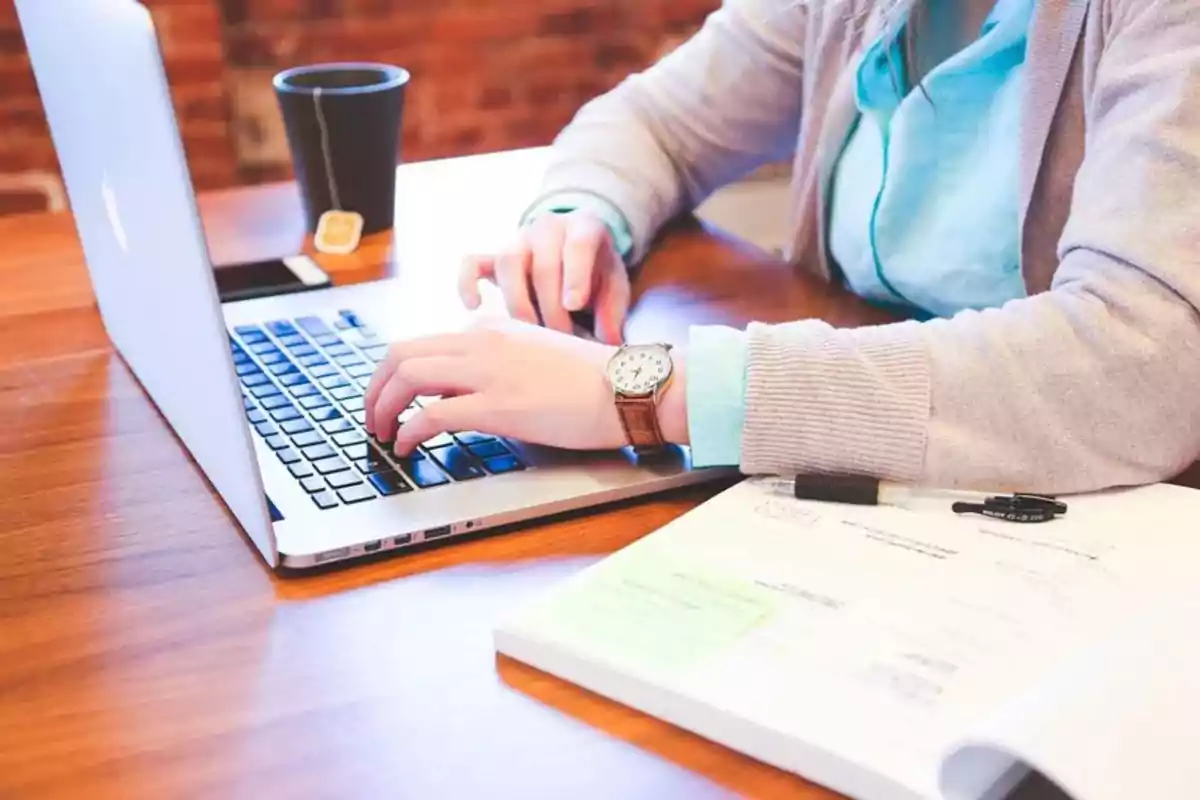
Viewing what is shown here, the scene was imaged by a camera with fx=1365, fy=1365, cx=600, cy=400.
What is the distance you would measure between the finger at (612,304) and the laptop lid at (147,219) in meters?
0.31

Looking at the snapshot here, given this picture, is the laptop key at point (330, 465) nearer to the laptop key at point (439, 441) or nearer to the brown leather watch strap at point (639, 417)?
the laptop key at point (439, 441)

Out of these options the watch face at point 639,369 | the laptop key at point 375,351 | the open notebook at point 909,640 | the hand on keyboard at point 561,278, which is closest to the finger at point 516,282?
the hand on keyboard at point 561,278

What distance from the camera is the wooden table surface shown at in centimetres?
53

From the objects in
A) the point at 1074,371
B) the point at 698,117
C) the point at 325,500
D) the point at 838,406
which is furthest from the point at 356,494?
the point at 698,117

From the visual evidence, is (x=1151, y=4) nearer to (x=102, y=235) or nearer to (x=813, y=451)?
(x=813, y=451)

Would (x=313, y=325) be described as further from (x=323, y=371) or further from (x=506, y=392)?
(x=506, y=392)

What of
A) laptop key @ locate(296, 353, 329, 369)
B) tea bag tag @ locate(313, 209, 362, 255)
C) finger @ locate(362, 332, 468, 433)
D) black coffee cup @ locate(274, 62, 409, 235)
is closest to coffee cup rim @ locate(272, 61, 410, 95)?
black coffee cup @ locate(274, 62, 409, 235)

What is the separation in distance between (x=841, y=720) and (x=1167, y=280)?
0.34 meters

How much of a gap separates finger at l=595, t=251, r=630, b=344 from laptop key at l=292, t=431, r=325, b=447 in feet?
0.78

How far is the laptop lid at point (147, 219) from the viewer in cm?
62

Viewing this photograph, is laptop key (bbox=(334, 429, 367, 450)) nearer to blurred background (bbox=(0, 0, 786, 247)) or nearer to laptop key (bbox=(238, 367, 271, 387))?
laptop key (bbox=(238, 367, 271, 387))

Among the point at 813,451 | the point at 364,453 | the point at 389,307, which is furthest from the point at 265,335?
the point at 813,451

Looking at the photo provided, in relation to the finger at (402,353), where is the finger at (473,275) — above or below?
below

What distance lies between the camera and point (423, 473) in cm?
75
